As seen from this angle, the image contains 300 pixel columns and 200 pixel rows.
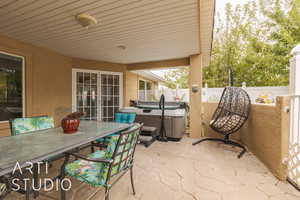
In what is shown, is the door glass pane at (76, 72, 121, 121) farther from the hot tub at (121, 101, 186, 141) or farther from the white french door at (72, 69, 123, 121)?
the hot tub at (121, 101, 186, 141)

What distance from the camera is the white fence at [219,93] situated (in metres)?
3.57

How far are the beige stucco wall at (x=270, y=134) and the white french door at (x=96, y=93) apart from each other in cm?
421

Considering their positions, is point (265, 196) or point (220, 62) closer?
point (265, 196)

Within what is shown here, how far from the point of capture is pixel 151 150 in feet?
10.3

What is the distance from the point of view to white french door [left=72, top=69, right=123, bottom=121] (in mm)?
4613

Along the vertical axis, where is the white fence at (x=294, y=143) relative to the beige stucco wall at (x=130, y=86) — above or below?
below

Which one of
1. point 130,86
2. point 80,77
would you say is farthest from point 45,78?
point 130,86

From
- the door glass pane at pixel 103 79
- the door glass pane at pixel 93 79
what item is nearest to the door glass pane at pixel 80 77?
the door glass pane at pixel 93 79

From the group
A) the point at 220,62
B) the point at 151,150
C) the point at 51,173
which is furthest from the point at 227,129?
the point at 220,62

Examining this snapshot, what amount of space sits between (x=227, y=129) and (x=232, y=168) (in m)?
1.00

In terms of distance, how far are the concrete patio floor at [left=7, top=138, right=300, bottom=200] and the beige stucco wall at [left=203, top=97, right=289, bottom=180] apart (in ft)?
0.53

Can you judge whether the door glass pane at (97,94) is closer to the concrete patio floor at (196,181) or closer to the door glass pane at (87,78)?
the door glass pane at (87,78)

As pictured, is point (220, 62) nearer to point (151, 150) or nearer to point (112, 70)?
point (112, 70)

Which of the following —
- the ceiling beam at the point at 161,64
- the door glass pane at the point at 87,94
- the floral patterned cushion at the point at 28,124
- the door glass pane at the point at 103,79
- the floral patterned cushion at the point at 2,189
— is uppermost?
the ceiling beam at the point at 161,64
